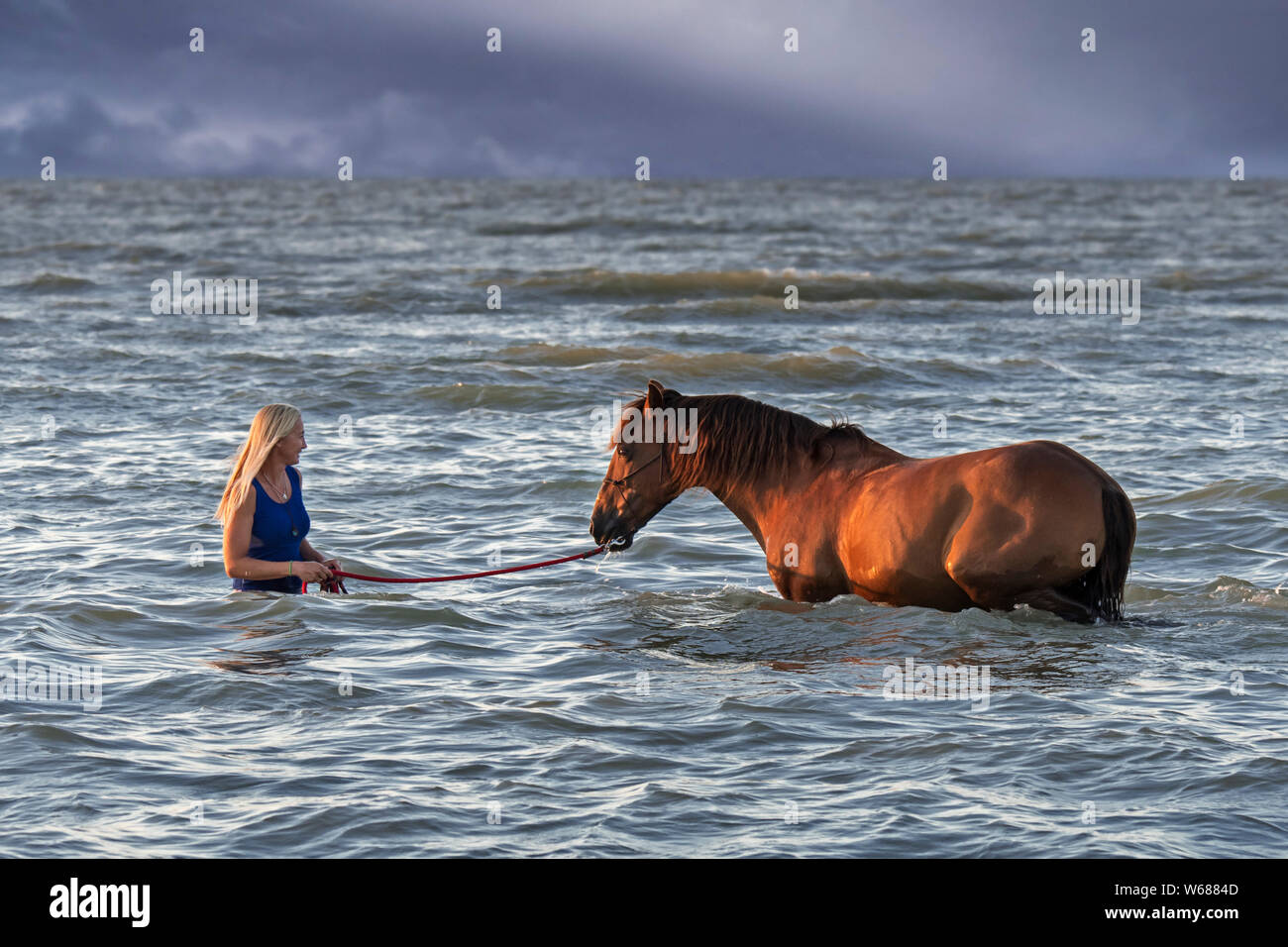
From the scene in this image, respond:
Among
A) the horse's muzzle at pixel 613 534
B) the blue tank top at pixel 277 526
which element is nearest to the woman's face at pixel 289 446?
the blue tank top at pixel 277 526

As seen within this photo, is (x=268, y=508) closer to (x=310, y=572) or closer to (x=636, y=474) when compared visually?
(x=310, y=572)

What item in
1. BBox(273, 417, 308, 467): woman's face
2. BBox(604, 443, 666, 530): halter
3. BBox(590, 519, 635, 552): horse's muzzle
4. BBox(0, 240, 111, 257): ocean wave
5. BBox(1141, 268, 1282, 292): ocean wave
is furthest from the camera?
BBox(0, 240, 111, 257): ocean wave

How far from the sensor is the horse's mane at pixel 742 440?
329 inches

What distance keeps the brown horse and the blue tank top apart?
175cm

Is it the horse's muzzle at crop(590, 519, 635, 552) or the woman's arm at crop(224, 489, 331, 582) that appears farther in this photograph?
the horse's muzzle at crop(590, 519, 635, 552)

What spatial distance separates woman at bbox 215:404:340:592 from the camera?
8.23 m

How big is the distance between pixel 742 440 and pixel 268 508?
109 inches

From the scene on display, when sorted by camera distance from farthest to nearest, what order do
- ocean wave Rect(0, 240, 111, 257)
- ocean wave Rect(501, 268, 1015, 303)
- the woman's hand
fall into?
ocean wave Rect(0, 240, 111, 257)
ocean wave Rect(501, 268, 1015, 303)
the woman's hand

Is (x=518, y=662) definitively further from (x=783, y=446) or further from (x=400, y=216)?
(x=400, y=216)

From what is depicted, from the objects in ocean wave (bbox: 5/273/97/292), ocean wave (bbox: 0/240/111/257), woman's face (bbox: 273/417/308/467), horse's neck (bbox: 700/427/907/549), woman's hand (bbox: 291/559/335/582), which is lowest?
woman's hand (bbox: 291/559/335/582)

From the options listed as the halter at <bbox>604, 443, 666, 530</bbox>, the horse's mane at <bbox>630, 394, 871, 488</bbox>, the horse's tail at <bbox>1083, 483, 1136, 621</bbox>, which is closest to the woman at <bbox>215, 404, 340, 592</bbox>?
the halter at <bbox>604, 443, 666, 530</bbox>

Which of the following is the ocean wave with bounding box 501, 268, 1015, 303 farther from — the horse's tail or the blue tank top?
the horse's tail

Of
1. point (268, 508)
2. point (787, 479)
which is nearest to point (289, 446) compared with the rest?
point (268, 508)
